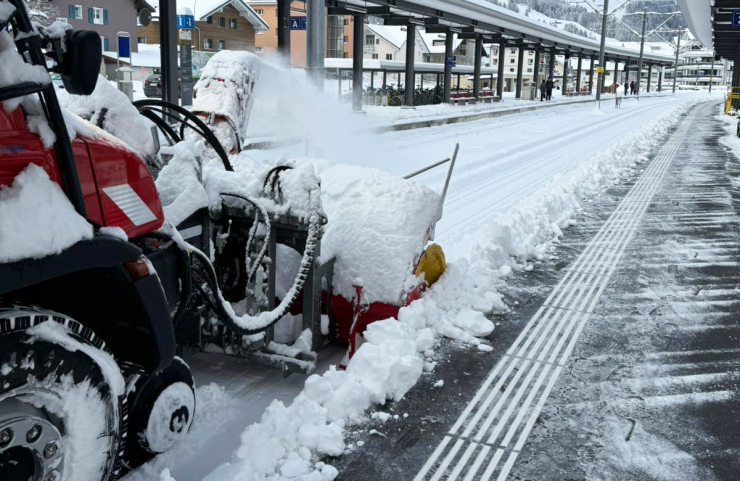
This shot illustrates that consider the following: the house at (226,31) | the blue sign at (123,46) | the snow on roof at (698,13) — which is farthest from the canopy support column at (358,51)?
the blue sign at (123,46)

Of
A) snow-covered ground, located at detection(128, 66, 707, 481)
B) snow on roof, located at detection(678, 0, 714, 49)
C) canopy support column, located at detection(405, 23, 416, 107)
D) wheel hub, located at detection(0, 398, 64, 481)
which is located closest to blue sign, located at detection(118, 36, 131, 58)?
snow-covered ground, located at detection(128, 66, 707, 481)

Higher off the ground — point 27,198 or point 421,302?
point 27,198

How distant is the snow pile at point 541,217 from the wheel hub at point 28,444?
5037mm

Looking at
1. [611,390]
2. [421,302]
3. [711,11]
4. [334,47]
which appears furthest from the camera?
[334,47]

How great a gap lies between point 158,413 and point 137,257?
37.8 inches

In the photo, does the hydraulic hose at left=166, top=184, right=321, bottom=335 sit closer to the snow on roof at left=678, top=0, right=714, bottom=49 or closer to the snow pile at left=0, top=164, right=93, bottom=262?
the snow pile at left=0, top=164, right=93, bottom=262

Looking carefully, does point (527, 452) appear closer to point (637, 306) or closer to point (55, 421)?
point (55, 421)

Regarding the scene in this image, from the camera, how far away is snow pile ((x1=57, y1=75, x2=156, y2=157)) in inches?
133

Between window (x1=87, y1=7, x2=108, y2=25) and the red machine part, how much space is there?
136 feet

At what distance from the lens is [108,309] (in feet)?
8.76

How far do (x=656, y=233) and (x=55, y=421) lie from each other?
337 inches

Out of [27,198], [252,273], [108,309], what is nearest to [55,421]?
[108,309]

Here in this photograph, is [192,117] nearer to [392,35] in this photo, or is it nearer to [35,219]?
[35,219]

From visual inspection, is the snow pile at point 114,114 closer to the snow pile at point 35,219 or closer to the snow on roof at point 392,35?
the snow pile at point 35,219
